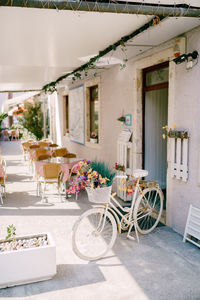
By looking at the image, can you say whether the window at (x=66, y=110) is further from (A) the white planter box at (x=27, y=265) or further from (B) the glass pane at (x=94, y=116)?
(A) the white planter box at (x=27, y=265)

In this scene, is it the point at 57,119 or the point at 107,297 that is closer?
the point at 107,297

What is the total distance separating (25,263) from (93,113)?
5739 millimetres

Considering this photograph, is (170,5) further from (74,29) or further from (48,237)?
(48,237)

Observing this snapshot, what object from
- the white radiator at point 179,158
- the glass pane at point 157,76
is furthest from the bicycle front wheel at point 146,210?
the glass pane at point 157,76

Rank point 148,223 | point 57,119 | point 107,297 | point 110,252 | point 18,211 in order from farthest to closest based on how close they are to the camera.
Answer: point 57,119 < point 18,211 < point 148,223 < point 110,252 < point 107,297

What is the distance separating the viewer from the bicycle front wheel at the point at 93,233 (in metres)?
3.32

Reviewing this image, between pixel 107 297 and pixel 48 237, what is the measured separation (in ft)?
2.97

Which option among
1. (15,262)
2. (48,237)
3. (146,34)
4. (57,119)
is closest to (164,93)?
(146,34)

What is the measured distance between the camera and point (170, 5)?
307 cm

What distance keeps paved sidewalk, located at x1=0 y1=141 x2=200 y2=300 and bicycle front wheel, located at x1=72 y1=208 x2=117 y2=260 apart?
13cm

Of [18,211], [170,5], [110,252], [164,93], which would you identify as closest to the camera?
[170,5]

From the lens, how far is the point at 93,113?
8227 millimetres

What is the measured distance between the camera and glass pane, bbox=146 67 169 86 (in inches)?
195

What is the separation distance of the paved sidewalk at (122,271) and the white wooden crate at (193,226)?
0.39 ft
